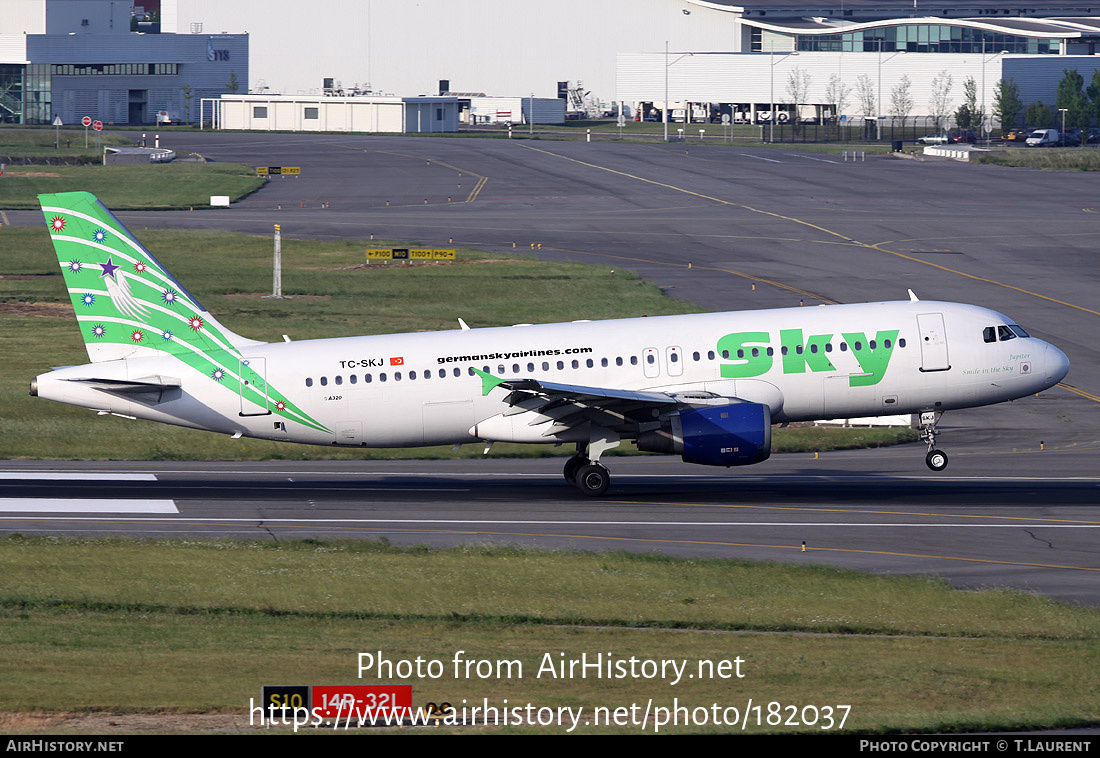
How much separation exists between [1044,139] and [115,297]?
151423 mm

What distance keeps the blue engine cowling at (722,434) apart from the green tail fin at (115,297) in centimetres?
1274

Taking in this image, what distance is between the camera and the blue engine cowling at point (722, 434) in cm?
3547

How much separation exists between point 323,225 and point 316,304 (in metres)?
28.1

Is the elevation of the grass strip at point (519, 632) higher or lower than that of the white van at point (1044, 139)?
lower

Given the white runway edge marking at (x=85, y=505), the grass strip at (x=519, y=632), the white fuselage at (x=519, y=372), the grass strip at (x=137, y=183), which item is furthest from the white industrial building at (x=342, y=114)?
the grass strip at (x=519, y=632)

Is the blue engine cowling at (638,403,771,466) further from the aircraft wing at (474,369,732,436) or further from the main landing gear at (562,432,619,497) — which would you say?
the main landing gear at (562,432,619,497)

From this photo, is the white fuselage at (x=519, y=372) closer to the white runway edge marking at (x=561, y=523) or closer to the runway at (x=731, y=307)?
the runway at (x=731, y=307)

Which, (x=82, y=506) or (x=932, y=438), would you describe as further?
(x=932, y=438)

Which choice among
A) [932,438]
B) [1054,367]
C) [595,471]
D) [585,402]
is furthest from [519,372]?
[1054,367]

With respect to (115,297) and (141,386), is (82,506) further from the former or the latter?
(115,297)

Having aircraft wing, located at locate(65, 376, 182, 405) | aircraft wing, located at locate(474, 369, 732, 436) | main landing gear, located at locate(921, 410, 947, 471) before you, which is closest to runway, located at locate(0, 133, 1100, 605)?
main landing gear, located at locate(921, 410, 947, 471)

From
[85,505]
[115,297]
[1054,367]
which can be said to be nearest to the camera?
[85,505]

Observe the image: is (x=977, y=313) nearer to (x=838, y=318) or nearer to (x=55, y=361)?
(x=838, y=318)

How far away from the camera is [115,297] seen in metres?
37.0
